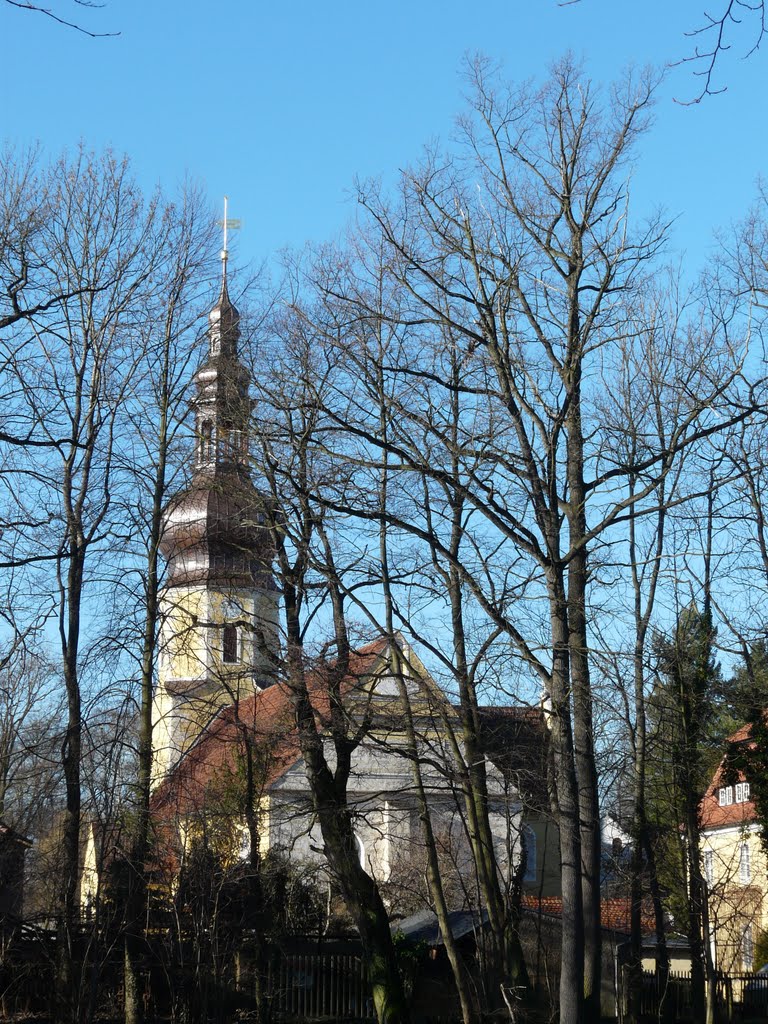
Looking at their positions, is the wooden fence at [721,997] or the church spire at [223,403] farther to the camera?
the wooden fence at [721,997]

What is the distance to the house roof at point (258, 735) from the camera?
63.9 ft

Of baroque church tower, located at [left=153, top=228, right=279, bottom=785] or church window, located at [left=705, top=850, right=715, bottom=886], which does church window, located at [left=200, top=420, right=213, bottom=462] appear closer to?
baroque church tower, located at [left=153, top=228, right=279, bottom=785]

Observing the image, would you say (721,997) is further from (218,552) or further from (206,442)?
(206,442)

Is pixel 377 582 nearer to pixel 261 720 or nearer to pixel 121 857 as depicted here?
pixel 261 720

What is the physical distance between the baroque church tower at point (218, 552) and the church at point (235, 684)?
31 mm

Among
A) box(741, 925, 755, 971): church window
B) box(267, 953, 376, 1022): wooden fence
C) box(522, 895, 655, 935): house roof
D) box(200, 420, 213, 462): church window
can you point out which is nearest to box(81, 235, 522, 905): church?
box(200, 420, 213, 462): church window

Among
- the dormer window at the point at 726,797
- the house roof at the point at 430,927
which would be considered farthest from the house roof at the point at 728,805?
the house roof at the point at 430,927

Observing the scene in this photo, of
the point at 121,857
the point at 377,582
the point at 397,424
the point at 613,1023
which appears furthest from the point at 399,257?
the point at 613,1023

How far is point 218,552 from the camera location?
73.4ft

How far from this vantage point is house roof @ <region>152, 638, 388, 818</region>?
19.5 meters

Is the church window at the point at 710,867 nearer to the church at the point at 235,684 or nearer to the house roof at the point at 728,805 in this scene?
the house roof at the point at 728,805

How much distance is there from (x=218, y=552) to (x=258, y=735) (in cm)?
375

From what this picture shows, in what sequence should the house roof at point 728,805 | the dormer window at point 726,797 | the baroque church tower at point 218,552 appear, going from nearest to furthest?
the baroque church tower at point 218,552, the house roof at point 728,805, the dormer window at point 726,797

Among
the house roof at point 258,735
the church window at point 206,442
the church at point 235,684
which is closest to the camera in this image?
the house roof at point 258,735
